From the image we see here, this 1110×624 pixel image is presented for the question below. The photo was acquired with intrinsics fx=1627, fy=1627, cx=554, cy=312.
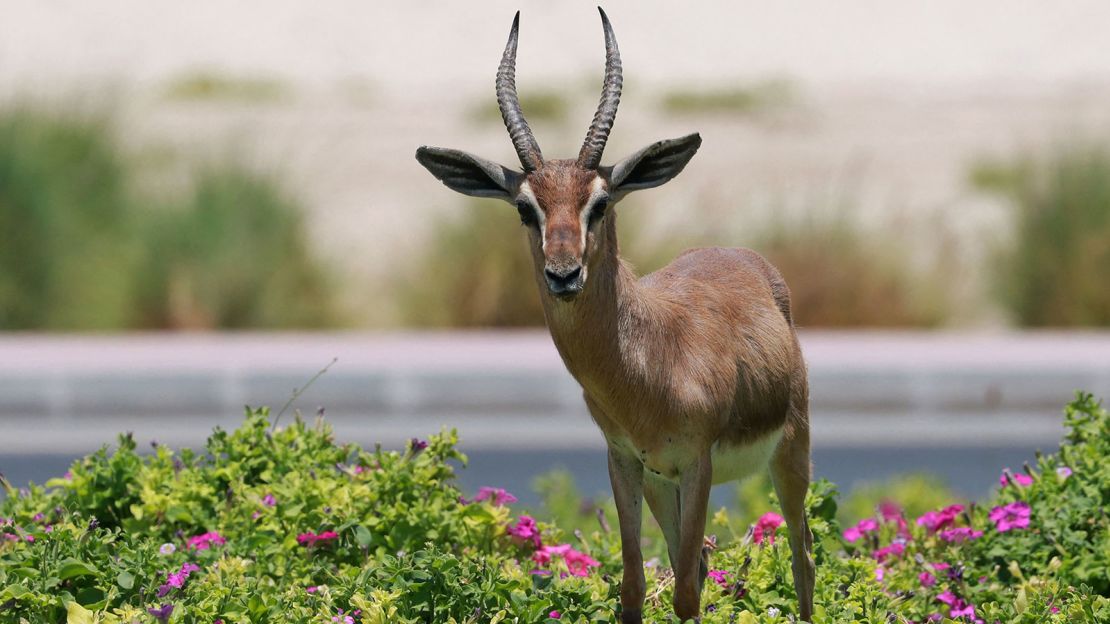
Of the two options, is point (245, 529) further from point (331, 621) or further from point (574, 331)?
point (574, 331)

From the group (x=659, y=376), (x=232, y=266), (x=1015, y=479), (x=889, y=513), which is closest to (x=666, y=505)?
(x=659, y=376)

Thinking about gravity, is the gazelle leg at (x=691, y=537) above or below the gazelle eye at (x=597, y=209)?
below

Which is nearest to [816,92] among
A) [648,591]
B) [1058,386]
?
[1058,386]

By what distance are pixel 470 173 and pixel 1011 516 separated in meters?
2.39

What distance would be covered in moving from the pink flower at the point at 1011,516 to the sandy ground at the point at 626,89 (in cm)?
835

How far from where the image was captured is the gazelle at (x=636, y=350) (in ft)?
15.1

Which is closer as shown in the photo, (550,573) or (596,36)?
(550,573)

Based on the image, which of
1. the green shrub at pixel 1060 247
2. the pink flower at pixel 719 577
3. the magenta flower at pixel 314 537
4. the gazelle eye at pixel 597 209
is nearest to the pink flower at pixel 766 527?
the pink flower at pixel 719 577

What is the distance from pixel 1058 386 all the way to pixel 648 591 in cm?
609

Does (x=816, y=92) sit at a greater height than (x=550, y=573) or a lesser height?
greater

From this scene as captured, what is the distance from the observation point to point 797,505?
211 inches

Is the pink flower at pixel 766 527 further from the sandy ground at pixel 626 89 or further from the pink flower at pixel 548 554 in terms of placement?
the sandy ground at pixel 626 89

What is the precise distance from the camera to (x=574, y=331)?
4.73 meters

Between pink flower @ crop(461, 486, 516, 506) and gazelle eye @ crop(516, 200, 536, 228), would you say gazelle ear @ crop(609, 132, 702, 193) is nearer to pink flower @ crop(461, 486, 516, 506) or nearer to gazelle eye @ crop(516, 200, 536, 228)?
gazelle eye @ crop(516, 200, 536, 228)
